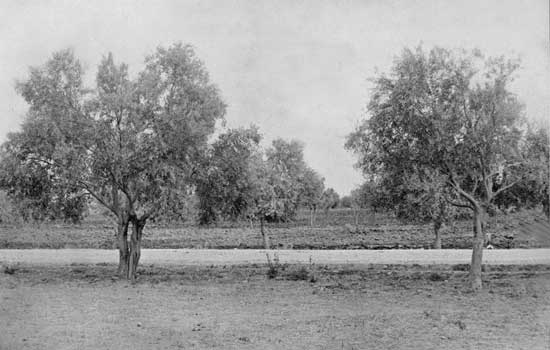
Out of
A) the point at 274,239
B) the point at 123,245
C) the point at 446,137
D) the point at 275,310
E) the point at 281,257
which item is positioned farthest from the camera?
the point at 274,239

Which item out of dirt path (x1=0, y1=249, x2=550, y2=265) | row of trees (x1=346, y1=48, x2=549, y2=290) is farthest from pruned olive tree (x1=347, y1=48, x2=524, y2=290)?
dirt path (x1=0, y1=249, x2=550, y2=265)

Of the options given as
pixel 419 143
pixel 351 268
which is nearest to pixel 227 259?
pixel 351 268

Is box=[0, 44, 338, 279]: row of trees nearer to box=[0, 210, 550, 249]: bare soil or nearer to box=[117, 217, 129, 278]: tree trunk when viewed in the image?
box=[117, 217, 129, 278]: tree trunk

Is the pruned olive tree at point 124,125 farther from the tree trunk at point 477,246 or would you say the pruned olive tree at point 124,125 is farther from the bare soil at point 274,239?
the bare soil at point 274,239

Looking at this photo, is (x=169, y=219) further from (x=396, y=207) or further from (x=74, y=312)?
(x=396, y=207)

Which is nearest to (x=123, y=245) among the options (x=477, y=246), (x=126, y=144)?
(x=126, y=144)

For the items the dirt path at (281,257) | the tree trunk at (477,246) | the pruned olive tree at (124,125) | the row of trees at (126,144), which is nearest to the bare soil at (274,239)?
the dirt path at (281,257)

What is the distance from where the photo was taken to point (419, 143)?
19.1 meters

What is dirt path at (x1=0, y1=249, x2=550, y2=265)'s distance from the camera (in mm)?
27422

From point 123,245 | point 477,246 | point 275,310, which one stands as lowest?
point 275,310

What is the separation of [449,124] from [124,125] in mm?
10581

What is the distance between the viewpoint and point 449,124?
18375mm

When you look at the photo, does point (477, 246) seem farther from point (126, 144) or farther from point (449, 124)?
point (126, 144)

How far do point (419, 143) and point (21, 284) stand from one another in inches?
549
